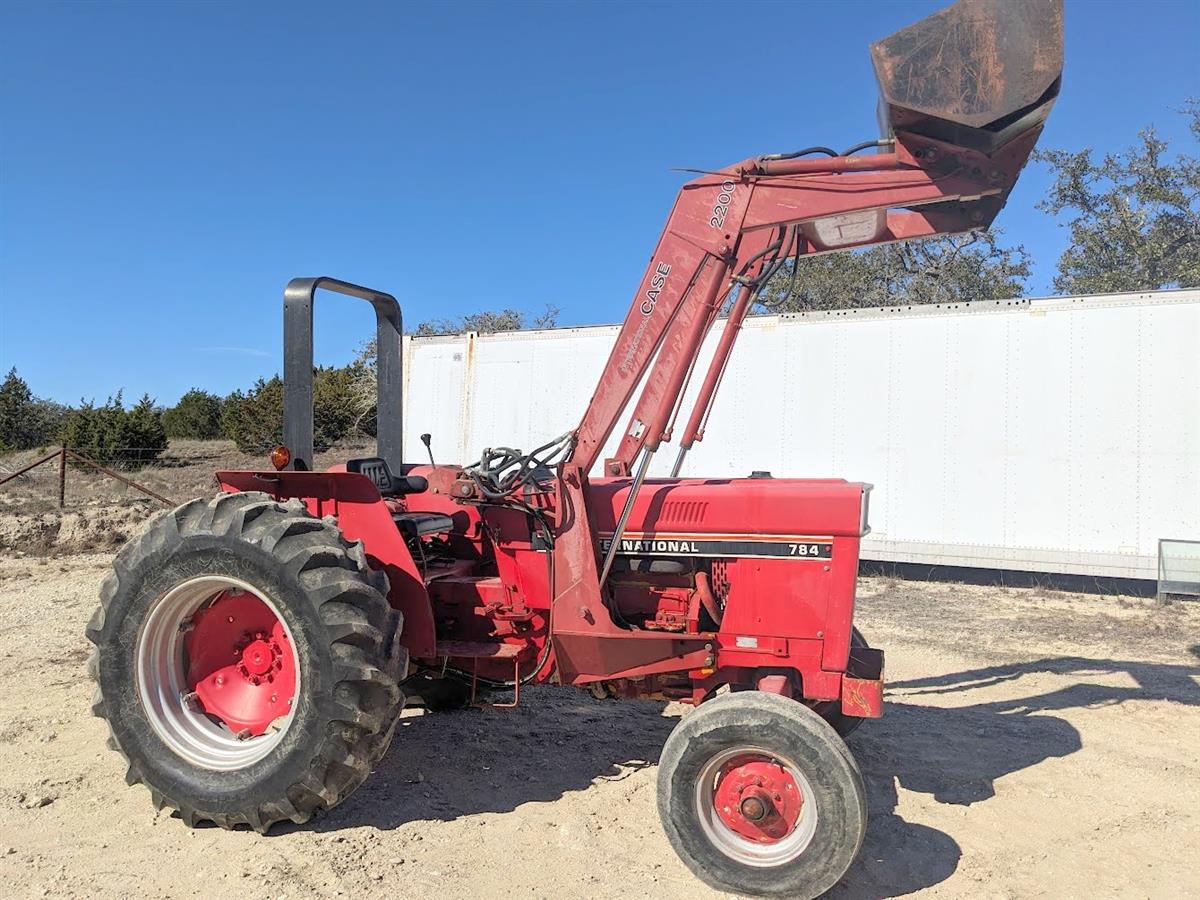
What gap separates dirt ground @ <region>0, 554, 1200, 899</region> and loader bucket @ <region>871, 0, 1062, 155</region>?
2.95 metres

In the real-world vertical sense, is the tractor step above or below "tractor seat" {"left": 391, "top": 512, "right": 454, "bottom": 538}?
below

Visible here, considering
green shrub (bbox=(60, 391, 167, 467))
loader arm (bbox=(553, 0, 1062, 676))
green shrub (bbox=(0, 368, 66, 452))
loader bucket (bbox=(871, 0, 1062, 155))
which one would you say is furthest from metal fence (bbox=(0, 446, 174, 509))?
loader bucket (bbox=(871, 0, 1062, 155))

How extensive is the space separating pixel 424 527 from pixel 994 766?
3.31m

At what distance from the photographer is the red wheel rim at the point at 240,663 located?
155 inches

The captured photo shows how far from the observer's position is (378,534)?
3967 millimetres

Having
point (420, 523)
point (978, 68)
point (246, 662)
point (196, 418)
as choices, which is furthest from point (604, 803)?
point (196, 418)

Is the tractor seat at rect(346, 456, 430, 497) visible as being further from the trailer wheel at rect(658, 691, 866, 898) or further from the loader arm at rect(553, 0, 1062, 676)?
the trailer wheel at rect(658, 691, 866, 898)

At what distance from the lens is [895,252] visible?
21234 millimetres

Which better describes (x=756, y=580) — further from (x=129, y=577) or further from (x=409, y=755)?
(x=129, y=577)

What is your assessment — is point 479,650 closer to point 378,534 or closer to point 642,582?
point 378,534

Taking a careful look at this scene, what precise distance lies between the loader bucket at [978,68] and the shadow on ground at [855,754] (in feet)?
9.54

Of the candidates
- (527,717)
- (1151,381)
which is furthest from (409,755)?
(1151,381)

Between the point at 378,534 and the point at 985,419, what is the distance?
734 cm

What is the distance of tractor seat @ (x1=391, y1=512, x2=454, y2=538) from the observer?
13.9 ft
